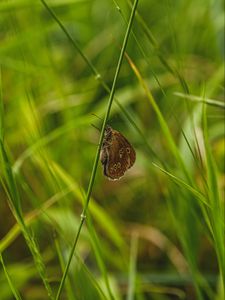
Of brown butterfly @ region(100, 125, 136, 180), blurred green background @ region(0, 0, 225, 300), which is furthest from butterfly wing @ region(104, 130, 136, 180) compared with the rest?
blurred green background @ region(0, 0, 225, 300)

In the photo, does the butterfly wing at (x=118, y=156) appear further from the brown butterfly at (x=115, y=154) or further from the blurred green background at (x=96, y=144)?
the blurred green background at (x=96, y=144)

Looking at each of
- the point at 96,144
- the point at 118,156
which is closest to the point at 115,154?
the point at 118,156

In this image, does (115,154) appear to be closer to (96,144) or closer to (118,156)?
(118,156)

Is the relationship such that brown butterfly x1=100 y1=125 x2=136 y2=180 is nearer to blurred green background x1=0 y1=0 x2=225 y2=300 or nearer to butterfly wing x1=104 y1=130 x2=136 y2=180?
butterfly wing x1=104 y1=130 x2=136 y2=180

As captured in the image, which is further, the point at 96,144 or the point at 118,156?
the point at 96,144

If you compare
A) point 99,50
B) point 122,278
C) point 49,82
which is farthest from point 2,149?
point 99,50

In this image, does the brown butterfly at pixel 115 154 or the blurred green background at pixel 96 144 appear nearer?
the brown butterfly at pixel 115 154

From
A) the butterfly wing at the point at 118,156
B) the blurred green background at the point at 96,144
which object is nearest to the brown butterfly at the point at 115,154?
the butterfly wing at the point at 118,156

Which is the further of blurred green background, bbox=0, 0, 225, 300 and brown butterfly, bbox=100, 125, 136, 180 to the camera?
blurred green background, bbox=0, 0, 225, 300

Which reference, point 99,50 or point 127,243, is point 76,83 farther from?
point 127,243
